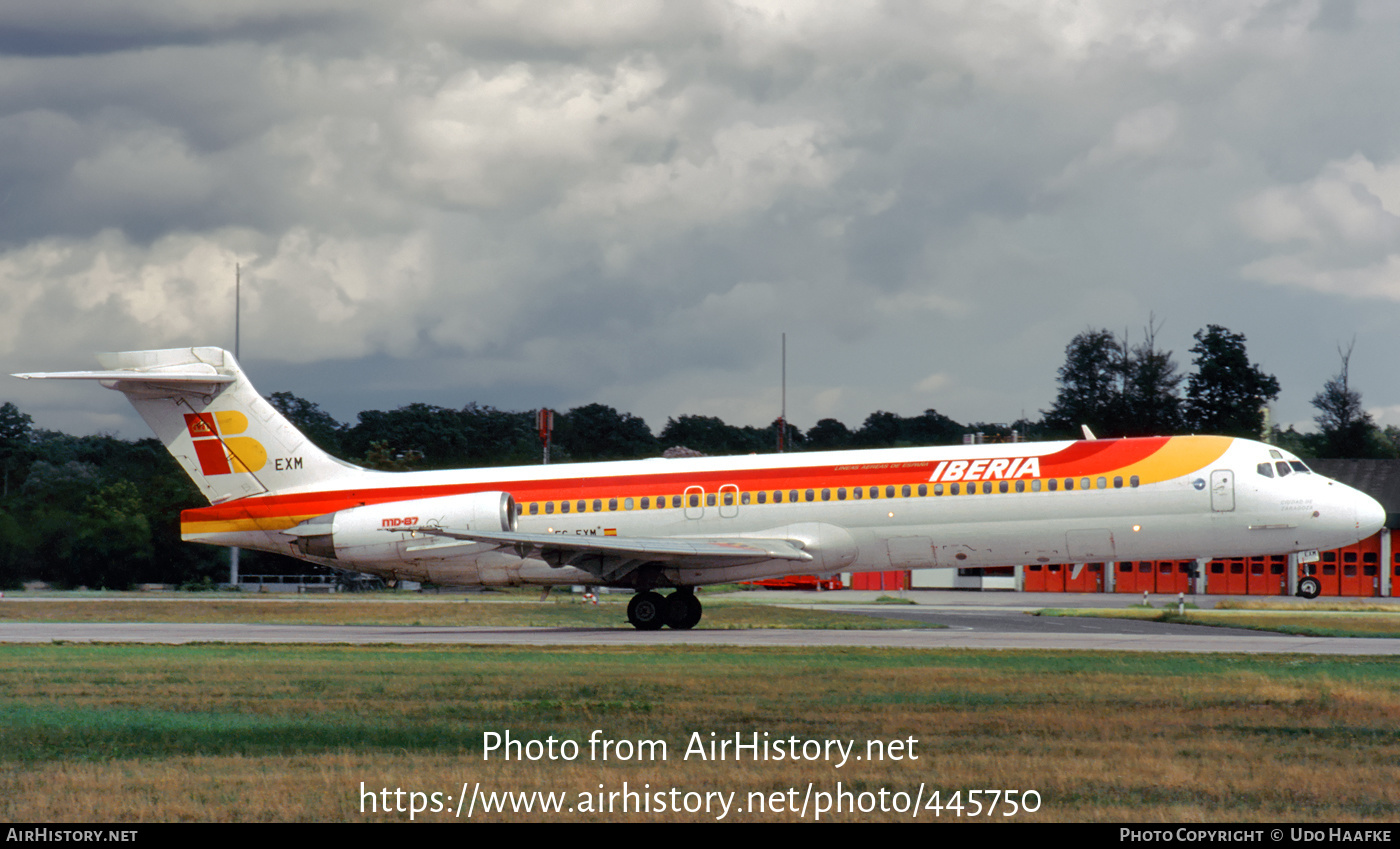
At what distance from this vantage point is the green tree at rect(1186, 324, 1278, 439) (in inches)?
3452

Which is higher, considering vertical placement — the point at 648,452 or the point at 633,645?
the point at 648,452

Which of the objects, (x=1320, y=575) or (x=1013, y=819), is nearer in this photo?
(x=1013, y=819)

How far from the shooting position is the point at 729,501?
2967 centimetres

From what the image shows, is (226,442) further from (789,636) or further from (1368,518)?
(1368,518)

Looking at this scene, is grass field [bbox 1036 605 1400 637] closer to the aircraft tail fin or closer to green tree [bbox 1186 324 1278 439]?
the aircraft tail fin

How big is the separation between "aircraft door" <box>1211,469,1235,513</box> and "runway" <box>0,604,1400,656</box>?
2.67 metres

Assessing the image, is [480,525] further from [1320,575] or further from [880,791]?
[1320,575]

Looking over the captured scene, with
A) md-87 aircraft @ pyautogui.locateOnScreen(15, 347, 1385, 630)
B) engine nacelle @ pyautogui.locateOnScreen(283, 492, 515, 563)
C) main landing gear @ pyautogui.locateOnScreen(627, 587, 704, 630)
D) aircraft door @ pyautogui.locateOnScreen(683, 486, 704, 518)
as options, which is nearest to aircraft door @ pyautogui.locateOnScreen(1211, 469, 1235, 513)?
md-87 aircraft @ pyautogui.locateOnScreen(15, 347, 1385, 630)

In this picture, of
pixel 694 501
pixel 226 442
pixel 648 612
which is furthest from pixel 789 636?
pixel 226 442

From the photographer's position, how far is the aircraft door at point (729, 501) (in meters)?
29.6

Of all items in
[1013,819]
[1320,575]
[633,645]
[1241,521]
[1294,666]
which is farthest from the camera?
[1320,575]

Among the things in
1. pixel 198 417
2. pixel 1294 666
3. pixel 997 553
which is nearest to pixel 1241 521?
pixel 997 553

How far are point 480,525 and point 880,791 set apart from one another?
20.2m

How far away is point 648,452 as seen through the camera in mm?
103625
